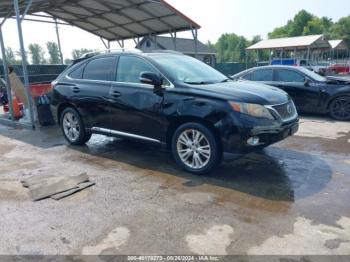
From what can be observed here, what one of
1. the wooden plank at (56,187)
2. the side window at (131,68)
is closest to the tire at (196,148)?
the side window at (131,68)

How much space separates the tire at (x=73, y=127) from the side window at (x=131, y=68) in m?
1.40

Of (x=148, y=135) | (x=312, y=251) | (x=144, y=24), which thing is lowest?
(x=312, y=251)

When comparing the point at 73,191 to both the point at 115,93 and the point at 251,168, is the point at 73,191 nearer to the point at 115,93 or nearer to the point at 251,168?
the point at 115,93

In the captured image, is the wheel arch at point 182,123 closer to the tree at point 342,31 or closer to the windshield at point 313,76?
the windshield at point 313,76

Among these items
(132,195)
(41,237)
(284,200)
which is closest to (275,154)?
(284,200)

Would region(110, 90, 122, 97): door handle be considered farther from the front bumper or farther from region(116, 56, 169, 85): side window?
the front bumper

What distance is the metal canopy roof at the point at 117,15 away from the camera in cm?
1200

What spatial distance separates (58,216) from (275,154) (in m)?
3.69

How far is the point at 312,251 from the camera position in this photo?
291 cm

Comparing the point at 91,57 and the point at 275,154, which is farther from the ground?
the point at 91,57

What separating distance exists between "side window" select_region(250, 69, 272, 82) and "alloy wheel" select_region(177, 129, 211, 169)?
18.8 feet

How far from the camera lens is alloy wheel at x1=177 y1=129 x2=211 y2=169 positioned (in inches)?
185

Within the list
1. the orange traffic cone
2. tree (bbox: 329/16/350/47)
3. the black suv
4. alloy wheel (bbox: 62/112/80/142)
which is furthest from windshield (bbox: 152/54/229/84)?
tree (bbox: 329/16/350/47)

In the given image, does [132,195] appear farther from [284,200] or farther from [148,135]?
[284,200]
